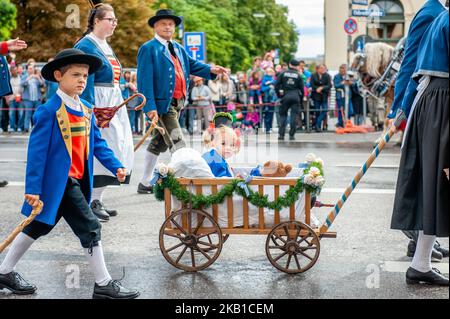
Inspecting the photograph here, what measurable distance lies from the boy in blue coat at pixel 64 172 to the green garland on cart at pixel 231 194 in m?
0.56

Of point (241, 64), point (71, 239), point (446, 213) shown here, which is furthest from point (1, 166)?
point (241, 64)

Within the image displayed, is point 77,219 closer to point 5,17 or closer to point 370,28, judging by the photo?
point 5,17

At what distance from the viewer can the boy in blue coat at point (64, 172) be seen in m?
4.93

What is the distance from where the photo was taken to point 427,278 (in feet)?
17.2

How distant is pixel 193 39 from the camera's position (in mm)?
20688

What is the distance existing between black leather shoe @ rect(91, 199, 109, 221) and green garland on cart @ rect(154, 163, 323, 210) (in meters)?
2.05

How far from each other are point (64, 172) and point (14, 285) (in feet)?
2.69

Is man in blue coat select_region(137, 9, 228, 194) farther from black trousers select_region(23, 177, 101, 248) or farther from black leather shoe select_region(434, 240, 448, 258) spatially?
black trousers select_region(23, 177, 101, 248)

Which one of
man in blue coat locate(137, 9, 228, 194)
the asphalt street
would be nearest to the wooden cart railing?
the asphalt street

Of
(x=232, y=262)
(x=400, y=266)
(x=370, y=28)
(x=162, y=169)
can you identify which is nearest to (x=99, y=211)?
(x=232, y=262)

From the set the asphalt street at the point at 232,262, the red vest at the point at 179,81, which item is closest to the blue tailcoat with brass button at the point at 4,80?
the asphalt street at the point at 232,262

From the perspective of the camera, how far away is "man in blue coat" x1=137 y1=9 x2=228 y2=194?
839 centimetres

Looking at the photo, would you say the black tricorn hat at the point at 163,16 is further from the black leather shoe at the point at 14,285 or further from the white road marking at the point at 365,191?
the black leather shoe at the point at 14,285

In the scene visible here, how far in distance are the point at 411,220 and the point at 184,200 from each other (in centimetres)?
156
